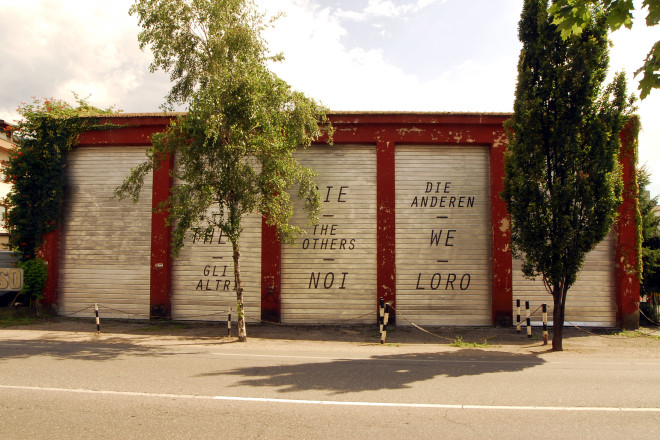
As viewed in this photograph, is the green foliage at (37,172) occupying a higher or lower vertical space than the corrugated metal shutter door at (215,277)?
higher

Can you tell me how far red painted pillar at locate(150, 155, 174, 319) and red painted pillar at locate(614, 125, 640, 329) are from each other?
49.3 feet

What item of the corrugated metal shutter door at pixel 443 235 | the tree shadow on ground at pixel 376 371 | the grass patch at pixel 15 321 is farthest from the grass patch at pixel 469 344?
the grass patch at pixel 15 321

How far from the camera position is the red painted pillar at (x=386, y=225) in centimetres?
1373

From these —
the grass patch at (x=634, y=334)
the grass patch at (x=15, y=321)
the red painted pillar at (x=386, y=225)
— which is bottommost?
the grass patch at (x=634, y=334)

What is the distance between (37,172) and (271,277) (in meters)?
8.95

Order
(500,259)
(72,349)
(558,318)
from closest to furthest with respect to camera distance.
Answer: (72,349) → (558,318) → (500,259)

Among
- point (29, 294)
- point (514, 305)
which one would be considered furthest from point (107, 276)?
point (514, 305)

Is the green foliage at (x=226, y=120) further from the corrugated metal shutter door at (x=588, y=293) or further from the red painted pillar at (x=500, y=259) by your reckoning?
the corrugated metal shutter door at (x=588, y=293)

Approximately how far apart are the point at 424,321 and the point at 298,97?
820 centimetres

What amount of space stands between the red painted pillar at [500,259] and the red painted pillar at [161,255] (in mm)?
10903

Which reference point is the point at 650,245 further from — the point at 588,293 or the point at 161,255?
the point at 161,255

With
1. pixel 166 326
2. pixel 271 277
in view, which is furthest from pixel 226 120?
pixel 166 326

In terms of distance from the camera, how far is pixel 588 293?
45.4 feet

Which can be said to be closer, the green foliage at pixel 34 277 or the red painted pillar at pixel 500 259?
the red painted pillar at pixel 500 259
